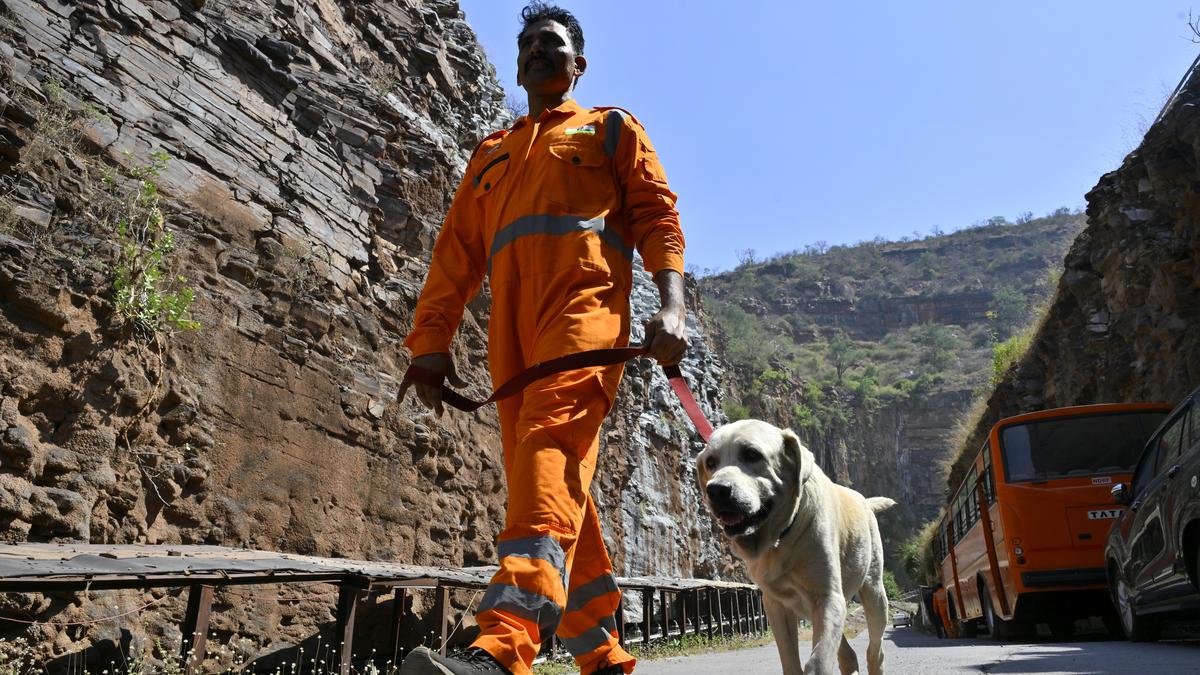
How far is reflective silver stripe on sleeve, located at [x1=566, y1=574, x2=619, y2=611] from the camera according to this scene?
3.29 metres

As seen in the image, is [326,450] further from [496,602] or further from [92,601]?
[496,602]

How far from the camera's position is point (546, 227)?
3.40 meters

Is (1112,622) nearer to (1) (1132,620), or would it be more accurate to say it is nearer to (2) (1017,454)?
(2) (1017,454)

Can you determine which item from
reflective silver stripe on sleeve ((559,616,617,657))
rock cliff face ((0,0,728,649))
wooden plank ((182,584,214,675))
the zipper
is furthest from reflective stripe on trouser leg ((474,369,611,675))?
rock cliff face ((0,0,728,649))

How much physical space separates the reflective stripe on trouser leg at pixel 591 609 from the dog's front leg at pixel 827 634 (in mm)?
850

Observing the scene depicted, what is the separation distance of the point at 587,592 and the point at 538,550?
2.33 feet

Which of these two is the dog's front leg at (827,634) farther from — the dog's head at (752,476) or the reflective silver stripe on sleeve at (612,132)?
the reflective silver stripe on sleeve at (612,132)

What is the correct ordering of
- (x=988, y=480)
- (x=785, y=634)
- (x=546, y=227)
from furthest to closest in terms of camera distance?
(x=988, y=480) → (x=785, y=634) → (x=546, y=227)

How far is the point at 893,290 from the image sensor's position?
439 feet

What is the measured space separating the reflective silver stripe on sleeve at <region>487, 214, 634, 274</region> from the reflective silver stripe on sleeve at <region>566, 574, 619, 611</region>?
1306mm

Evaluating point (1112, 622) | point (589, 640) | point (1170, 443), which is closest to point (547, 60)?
point (589, 640)

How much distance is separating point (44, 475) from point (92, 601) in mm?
977

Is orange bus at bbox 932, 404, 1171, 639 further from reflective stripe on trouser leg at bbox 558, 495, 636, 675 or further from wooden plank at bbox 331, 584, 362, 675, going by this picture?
reflective stripe on trouser leg at bbox 558, 495, 636, 675

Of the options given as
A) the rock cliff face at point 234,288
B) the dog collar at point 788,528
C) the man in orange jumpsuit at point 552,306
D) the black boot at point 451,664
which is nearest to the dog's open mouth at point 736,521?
the dog collar at point 788,528
